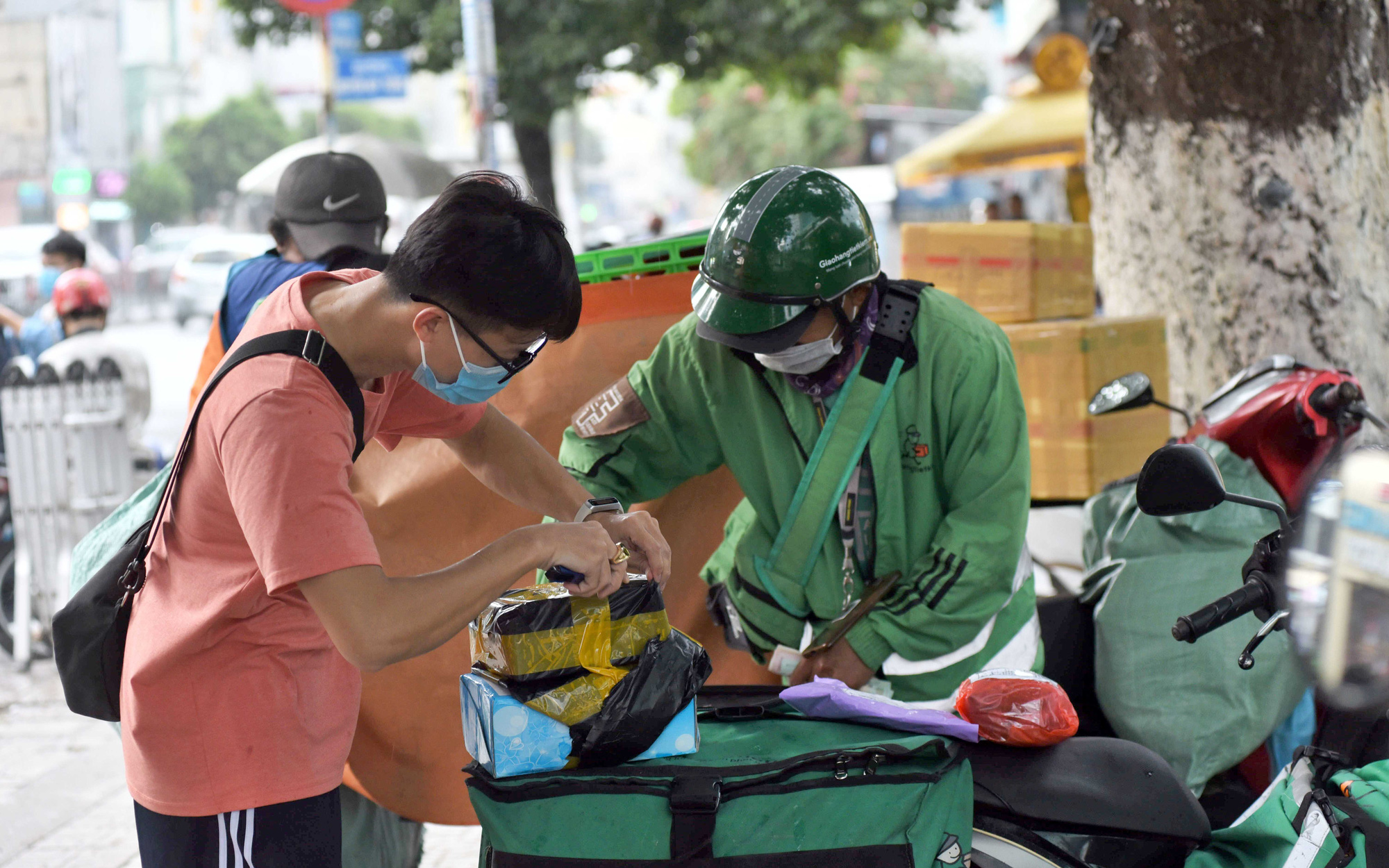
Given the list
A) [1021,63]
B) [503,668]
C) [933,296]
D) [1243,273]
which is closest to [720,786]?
[503,668]

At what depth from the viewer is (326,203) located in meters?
3.67

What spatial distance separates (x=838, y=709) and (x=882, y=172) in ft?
83.6

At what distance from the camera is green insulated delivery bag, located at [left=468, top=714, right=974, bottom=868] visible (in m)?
1.94

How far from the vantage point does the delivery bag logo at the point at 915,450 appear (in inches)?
101

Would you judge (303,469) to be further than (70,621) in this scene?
No

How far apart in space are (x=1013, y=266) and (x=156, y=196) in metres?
50.9

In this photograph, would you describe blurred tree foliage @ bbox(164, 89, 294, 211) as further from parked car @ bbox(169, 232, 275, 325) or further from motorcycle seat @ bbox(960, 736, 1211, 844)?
motorcycle seat @ bbox(960, 736, 1211, 844)

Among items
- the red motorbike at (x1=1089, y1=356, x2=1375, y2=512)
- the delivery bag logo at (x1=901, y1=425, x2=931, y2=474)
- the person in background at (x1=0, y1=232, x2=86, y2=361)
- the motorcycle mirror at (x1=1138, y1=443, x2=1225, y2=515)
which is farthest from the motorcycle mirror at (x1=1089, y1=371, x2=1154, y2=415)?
the person in background at (x1=0, y1=232, x2=86, y2=361)

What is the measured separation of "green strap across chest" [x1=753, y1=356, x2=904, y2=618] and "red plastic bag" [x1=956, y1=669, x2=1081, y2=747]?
1.67 feet

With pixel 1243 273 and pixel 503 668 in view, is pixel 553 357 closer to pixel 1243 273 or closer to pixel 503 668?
pixel 503 668

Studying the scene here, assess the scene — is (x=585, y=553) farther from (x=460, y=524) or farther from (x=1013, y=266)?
(x=1013, y=266)

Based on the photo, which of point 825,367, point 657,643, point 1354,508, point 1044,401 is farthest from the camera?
point 1044,401

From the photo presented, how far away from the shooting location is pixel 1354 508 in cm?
130

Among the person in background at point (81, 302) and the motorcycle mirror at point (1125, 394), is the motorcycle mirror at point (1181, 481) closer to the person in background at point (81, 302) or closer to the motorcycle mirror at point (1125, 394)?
the motorcycle mirror at point (1125, 394)
